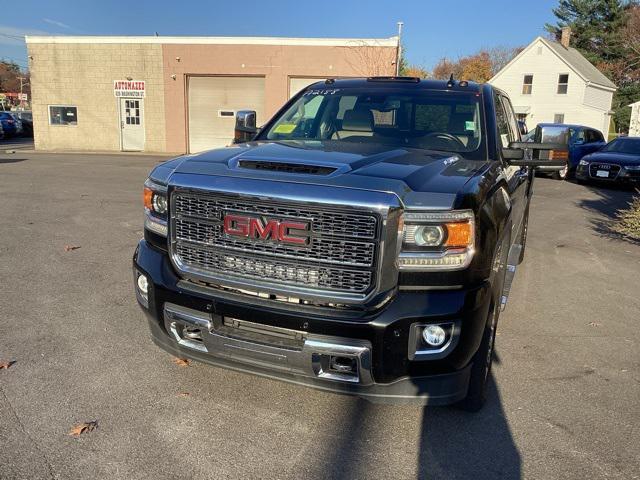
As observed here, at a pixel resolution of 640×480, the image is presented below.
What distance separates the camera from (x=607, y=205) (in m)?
12.5

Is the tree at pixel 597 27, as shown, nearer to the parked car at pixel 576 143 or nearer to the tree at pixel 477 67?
the tree at pixel 477 67

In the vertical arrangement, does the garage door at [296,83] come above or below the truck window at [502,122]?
above

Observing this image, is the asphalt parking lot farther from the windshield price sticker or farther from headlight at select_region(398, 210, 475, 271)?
the windshield price sticker

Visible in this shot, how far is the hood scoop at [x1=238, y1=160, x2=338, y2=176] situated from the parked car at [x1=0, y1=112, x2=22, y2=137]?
37890 millimetres

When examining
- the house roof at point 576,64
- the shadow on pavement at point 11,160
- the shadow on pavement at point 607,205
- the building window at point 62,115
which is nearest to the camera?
the shadow on pavement at point 607,205

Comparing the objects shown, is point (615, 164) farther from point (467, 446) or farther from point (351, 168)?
point (351, 168)

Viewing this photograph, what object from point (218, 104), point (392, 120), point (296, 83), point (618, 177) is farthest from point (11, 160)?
point (618, 177)

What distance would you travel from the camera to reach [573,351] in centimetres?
426

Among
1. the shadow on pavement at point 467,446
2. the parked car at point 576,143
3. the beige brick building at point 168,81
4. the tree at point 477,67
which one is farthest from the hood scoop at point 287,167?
the tree at point 477,67

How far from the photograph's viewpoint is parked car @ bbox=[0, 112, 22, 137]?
115 feet

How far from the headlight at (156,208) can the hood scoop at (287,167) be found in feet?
1.70

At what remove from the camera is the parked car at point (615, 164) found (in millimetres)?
14927

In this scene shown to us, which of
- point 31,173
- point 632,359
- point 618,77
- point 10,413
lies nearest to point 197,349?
point 10,413

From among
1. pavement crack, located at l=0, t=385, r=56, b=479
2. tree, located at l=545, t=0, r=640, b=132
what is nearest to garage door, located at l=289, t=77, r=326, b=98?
pavement crack, located at l=0, t=385, r=56, b=479
